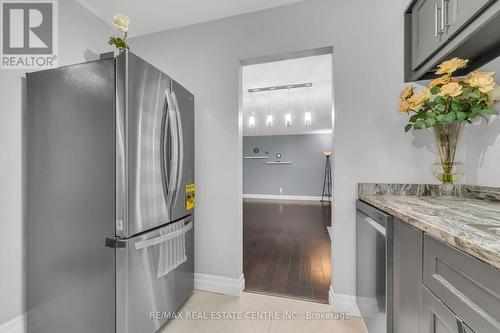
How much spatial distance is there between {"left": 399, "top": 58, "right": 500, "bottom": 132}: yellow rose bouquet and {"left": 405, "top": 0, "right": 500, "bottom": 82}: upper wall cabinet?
0.36 ft

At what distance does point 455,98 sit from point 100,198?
217cm

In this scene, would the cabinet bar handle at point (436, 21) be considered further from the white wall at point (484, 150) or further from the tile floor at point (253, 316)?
the tile floor at point (253, 316)

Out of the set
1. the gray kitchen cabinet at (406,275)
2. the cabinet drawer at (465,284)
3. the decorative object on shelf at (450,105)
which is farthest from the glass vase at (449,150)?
the cabinet drawer at (465,284)

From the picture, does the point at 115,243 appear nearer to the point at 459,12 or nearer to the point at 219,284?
the point at 219,284

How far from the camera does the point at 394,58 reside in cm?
158

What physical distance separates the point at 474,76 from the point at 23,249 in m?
3.06

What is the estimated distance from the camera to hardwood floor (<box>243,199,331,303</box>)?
6.45 feet

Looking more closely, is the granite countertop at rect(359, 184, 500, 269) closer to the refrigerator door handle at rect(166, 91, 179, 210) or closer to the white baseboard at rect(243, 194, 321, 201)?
the refrigerator door handle at rect(166, 91, 179, 210)

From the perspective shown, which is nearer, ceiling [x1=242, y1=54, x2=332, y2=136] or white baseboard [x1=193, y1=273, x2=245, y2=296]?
white baseboard [x1=193, y1=273, x2=245, y2=296]

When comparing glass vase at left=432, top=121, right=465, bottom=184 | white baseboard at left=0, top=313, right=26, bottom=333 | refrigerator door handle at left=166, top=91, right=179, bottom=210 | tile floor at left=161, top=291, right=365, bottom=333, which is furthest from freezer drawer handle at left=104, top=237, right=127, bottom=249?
glass vase at left=432, top=121, right=465, bottom=184

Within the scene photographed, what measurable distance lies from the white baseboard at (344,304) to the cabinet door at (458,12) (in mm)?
1880

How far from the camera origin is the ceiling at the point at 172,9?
1805mm

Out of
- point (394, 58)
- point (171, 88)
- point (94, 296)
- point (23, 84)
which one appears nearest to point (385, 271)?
point (394, 58)

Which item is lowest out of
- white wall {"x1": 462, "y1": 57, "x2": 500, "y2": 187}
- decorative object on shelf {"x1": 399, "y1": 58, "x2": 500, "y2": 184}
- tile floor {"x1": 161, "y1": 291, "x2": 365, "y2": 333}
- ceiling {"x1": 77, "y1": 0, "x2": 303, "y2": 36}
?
tile floor {"x1": 161, "y1": 291, "x2": 365, "y2": 333}
